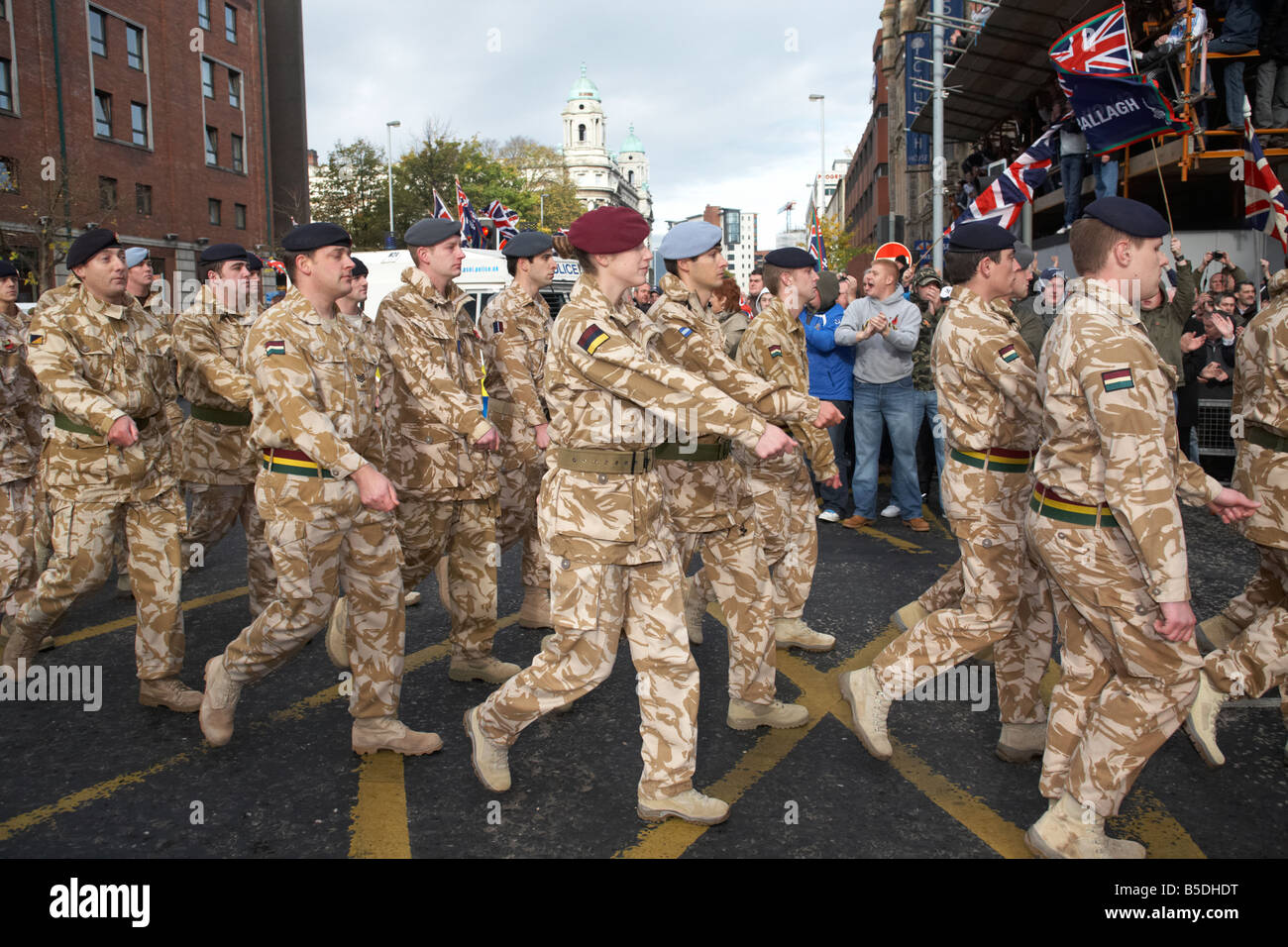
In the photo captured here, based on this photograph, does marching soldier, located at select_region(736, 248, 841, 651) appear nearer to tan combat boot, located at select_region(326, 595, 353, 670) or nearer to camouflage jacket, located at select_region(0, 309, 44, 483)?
tan combat boot, located at select_region(326, 595, 353, 670)

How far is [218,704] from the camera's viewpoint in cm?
388

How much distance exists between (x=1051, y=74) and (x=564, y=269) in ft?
40.7

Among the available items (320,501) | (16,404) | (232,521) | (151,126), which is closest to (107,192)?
(151,126)

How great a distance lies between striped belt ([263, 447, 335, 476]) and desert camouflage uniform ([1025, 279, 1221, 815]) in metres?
2.61

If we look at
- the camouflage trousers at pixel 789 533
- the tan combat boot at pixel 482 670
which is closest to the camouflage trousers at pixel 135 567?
the tan combat boot at pixel 482 670

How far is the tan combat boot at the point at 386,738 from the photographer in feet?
12.7

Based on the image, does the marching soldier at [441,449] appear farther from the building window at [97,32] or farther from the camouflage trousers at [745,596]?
the building window at [97,32]

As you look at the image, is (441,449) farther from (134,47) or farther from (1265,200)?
(134,47)

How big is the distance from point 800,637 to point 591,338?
8.46 ft

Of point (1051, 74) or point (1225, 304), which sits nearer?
point (1225, 304)

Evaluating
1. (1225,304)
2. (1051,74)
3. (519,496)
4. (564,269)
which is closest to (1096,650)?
(519,496)

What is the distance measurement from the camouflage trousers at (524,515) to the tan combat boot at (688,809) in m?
2.33
